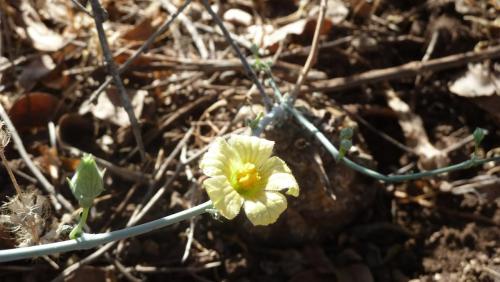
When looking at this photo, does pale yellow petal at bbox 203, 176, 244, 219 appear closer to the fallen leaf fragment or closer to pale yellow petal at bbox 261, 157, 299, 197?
pale yellow petal at bbox 261, 157, 299, 197

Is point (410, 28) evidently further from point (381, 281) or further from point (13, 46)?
point (13, 46)

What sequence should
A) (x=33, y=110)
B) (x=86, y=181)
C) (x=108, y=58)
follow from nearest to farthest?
(x=86, y=181) → (x=108, y=58) → (x=33, y=110)

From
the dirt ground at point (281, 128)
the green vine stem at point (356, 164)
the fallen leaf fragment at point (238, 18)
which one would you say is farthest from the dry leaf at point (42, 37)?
the green vine stem at point (356, 164)

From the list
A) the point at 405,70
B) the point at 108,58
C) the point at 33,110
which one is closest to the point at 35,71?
the point at 33,110

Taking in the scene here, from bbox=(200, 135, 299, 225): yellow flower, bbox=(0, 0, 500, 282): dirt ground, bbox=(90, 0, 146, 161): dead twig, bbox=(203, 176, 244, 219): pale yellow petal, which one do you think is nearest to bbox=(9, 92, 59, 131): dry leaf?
bbox=(0, 0, 500, 282): dirt ground

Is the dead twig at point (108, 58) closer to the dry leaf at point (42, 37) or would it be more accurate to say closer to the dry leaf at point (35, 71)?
the dry leaf at point (35, 71)

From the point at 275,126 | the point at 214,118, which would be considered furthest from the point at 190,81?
the point at 275,126

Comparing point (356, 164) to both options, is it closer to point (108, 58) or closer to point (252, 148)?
point (252, 148)
